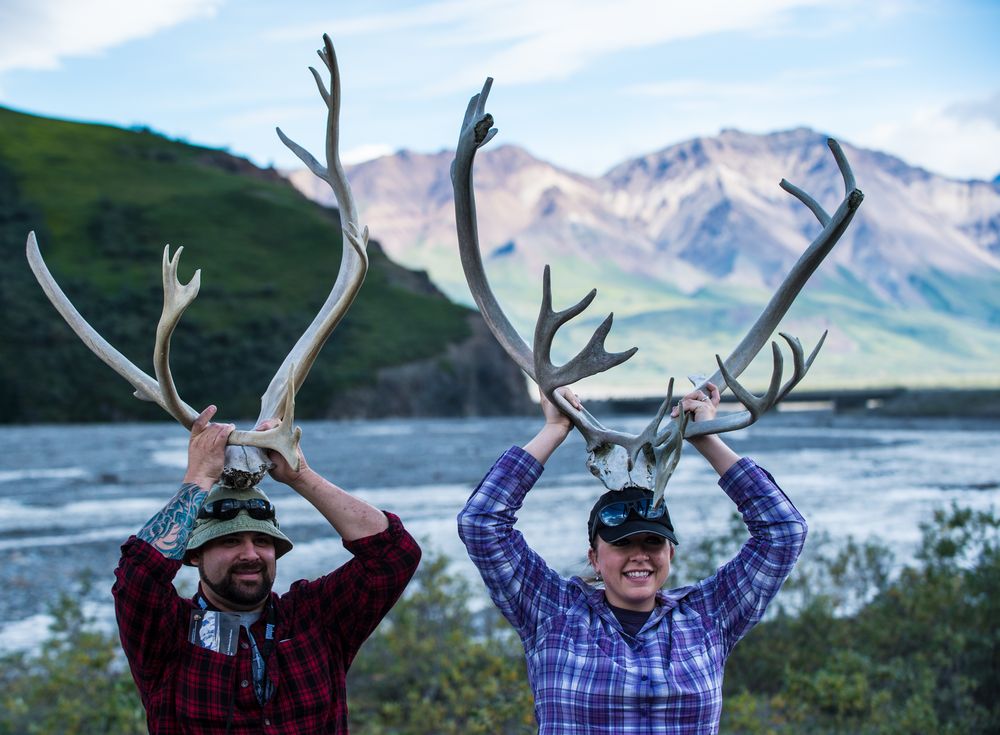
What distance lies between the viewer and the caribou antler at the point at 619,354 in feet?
12.9

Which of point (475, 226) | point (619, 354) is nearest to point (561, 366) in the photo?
point (619, 354)

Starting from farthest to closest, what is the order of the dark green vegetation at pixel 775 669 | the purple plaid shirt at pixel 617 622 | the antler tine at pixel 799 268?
the dark green vegetation at pixel 775 669, the antler tine at pixel 799 268, the purple plaid shirt at pixel 617 622

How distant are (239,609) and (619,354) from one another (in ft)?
4.78

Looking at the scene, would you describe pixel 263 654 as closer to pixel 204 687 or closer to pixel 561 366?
pixel 204 687

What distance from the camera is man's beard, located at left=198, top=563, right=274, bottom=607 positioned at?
3.63 m

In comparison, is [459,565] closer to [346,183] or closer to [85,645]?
[85,645]

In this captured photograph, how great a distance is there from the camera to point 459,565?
46.5 feet

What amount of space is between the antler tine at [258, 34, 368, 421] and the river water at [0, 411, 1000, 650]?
473 cm

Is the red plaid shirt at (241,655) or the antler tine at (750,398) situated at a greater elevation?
the antler tine at (750,398)

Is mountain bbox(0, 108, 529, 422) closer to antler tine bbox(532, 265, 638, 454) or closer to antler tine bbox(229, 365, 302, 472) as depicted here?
antler tine bbox(532, 265, 638, 454)

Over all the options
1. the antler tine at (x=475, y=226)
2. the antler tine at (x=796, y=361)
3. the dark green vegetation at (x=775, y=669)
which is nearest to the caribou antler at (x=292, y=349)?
the antler tine at (x=475, y=226)

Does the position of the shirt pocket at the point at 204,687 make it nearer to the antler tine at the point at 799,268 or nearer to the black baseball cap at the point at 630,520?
the black baseball cap at the point at 630,520

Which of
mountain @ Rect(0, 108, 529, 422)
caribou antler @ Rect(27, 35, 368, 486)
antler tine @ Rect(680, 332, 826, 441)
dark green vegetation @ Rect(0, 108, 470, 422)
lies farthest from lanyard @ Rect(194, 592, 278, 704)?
dark green vegetation @ Rect(0, 108, 470, 422)

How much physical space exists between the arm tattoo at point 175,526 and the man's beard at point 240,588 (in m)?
0.11
